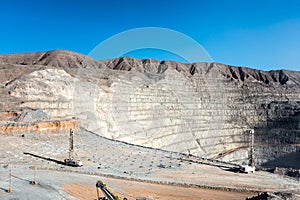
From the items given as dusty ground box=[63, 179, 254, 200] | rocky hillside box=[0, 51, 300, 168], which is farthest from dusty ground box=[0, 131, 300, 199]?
rocky hillside box=[0, 51, 300, 168]

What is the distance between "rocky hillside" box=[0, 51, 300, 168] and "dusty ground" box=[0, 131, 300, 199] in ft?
16.8

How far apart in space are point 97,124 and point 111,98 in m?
10.1

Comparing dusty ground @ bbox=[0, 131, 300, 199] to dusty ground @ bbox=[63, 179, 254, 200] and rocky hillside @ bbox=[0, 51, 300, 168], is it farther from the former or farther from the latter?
rocky hillside @ bbox=[0, 51, 300, 168]

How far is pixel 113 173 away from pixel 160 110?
40.6 meters

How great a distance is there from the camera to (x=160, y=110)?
62.2 metres

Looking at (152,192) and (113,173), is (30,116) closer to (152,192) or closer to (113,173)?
(113,173)

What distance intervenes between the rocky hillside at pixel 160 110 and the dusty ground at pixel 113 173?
5.11m

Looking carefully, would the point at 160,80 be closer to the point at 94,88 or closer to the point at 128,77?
the point at 128,77

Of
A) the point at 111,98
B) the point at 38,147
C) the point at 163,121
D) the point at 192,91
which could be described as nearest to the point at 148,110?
the point at 163,121

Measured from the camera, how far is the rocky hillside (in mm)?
41719

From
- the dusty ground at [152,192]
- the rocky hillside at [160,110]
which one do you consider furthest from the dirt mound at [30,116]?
the dusty ground at [152,192]

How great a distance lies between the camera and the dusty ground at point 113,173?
17.0 metres

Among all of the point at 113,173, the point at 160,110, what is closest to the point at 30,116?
the point at 113,173

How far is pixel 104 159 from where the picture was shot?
27016 millimetres
